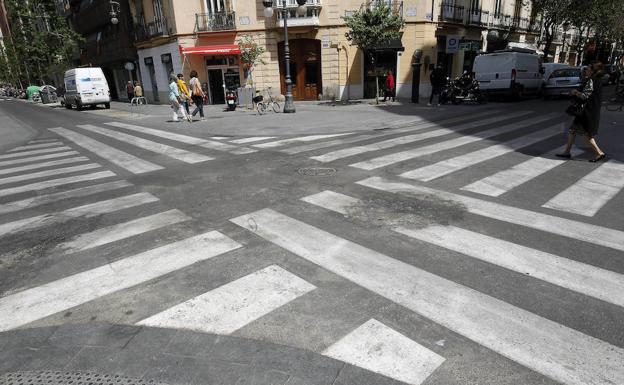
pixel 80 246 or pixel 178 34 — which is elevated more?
pixel 178 34

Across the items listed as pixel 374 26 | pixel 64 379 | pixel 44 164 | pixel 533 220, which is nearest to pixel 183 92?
pixel 44 164

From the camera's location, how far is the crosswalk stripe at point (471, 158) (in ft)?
22.3

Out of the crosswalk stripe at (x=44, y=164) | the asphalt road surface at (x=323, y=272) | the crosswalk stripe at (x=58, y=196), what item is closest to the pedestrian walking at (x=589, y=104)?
the asphalt road surface at (x=323, y=272)

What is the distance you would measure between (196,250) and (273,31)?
79.8ft

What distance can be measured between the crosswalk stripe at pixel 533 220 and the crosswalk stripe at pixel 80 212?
12.2 ft

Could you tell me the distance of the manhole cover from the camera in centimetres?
692

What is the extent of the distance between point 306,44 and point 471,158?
20.2 m

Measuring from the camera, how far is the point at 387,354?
8.19ft

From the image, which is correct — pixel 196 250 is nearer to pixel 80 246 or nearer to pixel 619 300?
pixel 80 246

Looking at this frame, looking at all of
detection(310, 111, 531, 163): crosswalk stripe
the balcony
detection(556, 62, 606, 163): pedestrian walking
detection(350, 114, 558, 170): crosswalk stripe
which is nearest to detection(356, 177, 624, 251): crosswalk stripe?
detection(350, 114, 558, 170): crosswalk stripe

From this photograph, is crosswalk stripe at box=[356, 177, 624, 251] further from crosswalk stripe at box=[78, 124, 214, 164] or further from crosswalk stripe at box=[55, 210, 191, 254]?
crosswalk stripe at box=[78, 124, 214, 164]

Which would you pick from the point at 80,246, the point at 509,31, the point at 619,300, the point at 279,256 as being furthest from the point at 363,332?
the point at 509,31

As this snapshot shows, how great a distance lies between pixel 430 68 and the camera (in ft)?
82.7

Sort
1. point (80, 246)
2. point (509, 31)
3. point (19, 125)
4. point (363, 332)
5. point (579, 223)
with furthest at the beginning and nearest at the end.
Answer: point (509, 31) → point (19, 125) → point (579, 223) → point (80, 246) → point (363, 332)
